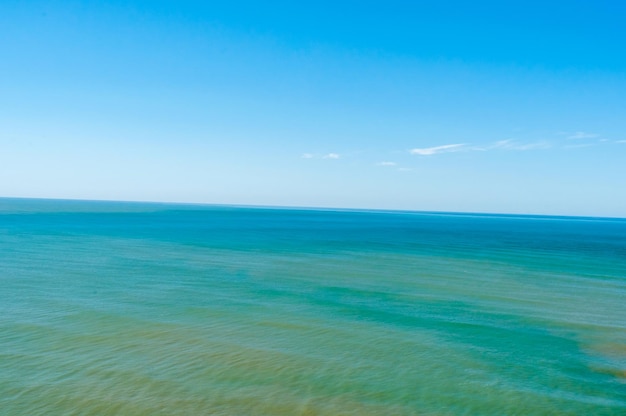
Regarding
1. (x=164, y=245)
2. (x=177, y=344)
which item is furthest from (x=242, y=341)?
(x=164, y=245)

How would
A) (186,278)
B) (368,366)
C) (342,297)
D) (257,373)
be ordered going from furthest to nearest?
(186,278)
(342,297)
(368,366)
(257,373)

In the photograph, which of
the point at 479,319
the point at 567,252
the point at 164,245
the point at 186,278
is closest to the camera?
the point at 479,319

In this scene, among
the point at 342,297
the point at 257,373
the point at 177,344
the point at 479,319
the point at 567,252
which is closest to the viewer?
the point at 257,373

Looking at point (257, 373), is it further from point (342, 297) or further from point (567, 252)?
point (567, 252)

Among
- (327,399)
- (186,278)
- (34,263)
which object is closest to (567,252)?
(186,278)

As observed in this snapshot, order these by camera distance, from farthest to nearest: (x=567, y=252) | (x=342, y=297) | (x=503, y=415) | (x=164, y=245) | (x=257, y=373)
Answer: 1. (x=567, y=252)
2. (x=164, y=245)
3. (x=342, y=297)
4. (x=257, y=373)
5. (x=503, y=415)

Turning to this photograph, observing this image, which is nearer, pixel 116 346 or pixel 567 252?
pixel 116 346

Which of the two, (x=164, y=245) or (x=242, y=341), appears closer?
(x=242, y=341)

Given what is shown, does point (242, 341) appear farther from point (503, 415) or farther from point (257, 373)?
point (503, 415)
